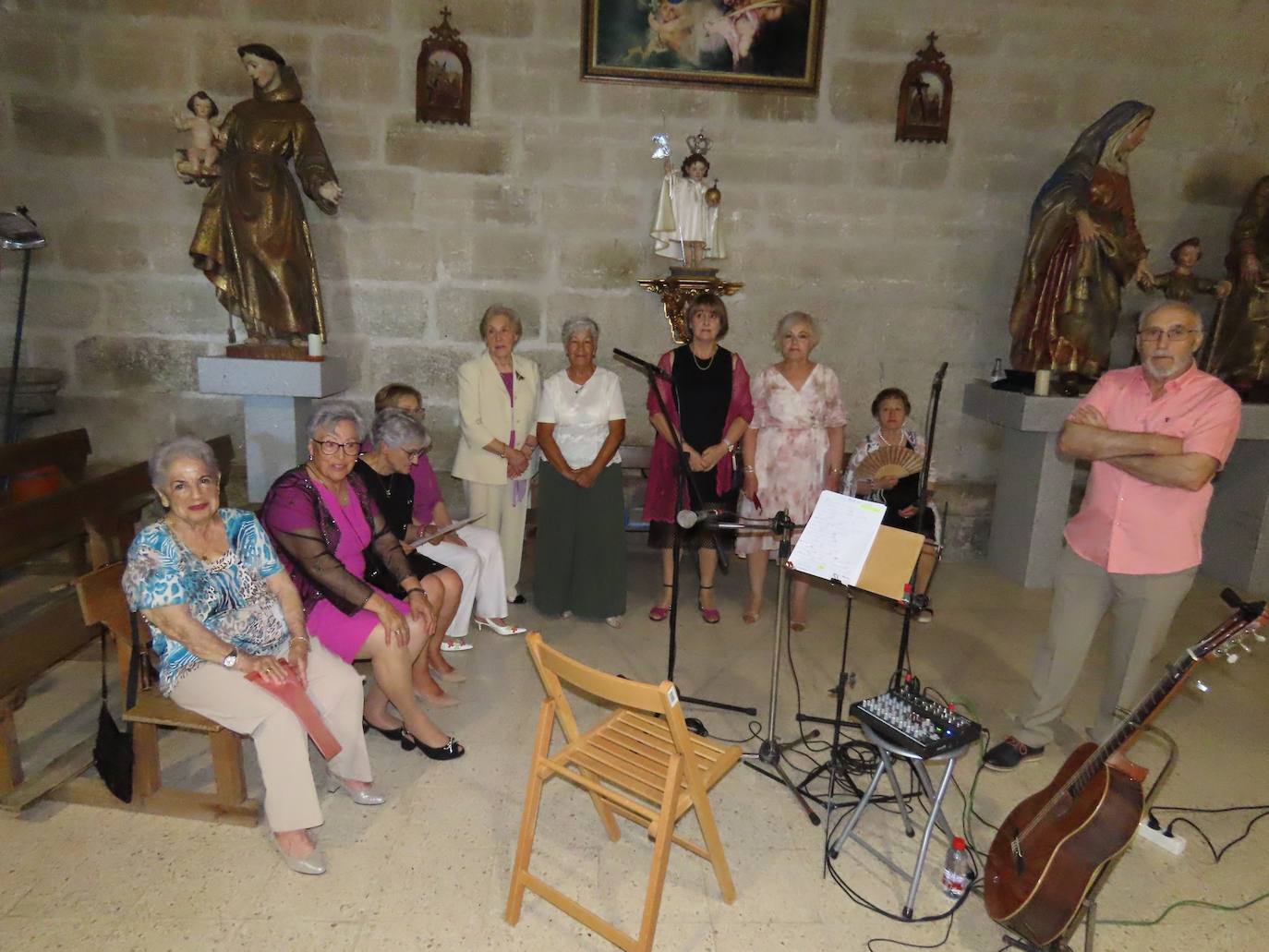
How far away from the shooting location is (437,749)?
282cm

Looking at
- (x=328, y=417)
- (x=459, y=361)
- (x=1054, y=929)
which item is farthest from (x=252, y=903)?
(x=459, y=361)

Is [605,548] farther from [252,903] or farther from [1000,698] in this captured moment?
[252,903]

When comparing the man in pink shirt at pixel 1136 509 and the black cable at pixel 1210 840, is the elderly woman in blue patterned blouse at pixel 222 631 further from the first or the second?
the black cable at pixel 1210 840

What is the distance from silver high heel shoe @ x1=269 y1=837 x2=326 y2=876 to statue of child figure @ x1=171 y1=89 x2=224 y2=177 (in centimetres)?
364

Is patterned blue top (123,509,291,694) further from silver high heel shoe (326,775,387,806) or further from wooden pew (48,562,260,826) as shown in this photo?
silver high heel shoe (326,775,387,806)

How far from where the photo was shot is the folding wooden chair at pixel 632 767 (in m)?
1.85

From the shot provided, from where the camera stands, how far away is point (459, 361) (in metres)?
5.21

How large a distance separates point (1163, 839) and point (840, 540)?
1447mm

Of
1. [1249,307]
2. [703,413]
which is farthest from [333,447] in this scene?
[1249,307]

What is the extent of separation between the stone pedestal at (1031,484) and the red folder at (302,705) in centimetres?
405

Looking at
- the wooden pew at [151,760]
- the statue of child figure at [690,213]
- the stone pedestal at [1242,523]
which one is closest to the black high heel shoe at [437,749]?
the wooden pew at [151,760]

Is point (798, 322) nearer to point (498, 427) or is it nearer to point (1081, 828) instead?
point (498, 427)

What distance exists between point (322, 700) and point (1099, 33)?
19.0 feet

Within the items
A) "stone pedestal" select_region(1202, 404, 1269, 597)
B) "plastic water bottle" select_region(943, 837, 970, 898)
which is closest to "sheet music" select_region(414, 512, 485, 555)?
"plastic water bottle" select_region(943, 837, 970, 898)
